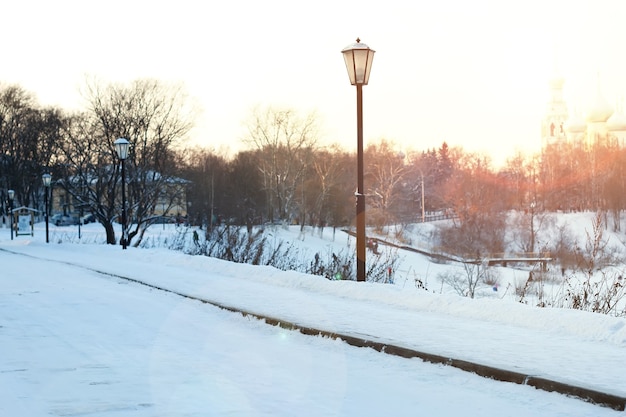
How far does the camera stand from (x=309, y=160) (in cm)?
6981

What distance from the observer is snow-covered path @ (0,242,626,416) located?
6066 mm

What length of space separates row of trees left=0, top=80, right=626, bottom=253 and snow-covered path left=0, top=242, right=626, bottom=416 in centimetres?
2216

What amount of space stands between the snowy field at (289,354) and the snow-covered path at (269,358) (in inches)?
0.7

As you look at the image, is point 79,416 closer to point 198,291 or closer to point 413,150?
point 198,291

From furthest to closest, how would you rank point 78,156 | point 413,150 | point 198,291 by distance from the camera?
point 413,150 < point 78,156 < point 198,291

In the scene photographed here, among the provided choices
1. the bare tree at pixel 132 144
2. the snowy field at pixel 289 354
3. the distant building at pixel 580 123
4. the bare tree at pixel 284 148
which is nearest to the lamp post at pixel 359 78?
the snowy field at pixel 289 354

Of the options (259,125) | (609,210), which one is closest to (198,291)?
(259,125)

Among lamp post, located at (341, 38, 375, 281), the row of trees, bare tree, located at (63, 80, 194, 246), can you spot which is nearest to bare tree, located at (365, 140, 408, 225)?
the row of trees

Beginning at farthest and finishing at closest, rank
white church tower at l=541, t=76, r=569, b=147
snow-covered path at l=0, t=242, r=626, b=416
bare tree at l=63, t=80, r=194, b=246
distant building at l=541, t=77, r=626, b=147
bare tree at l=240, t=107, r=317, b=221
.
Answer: white church tower at l=541, t=76, r=569, b=147 → distant building at l=541, t=77, r=626, b=147 → bare tree at l=240, t=107, r=317, b=221 → bare tree at l=63, t=80, r=194, b=246 → snow-covered path at l=0, t=242, r=626, b=416

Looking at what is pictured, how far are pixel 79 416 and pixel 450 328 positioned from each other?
5.05 m

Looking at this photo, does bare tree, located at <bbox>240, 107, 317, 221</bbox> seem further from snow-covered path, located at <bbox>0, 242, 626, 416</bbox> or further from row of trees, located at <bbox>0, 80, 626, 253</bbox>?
snow-covered path, located at <bbox>0, 242, 626, 416</bbox>

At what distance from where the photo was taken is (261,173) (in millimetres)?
76250

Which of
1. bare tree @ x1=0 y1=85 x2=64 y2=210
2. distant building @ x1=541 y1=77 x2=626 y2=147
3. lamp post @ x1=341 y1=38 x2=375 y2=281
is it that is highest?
distant building @ x1=541 y1=77 x2=626 y2=147

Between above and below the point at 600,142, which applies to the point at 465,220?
below
